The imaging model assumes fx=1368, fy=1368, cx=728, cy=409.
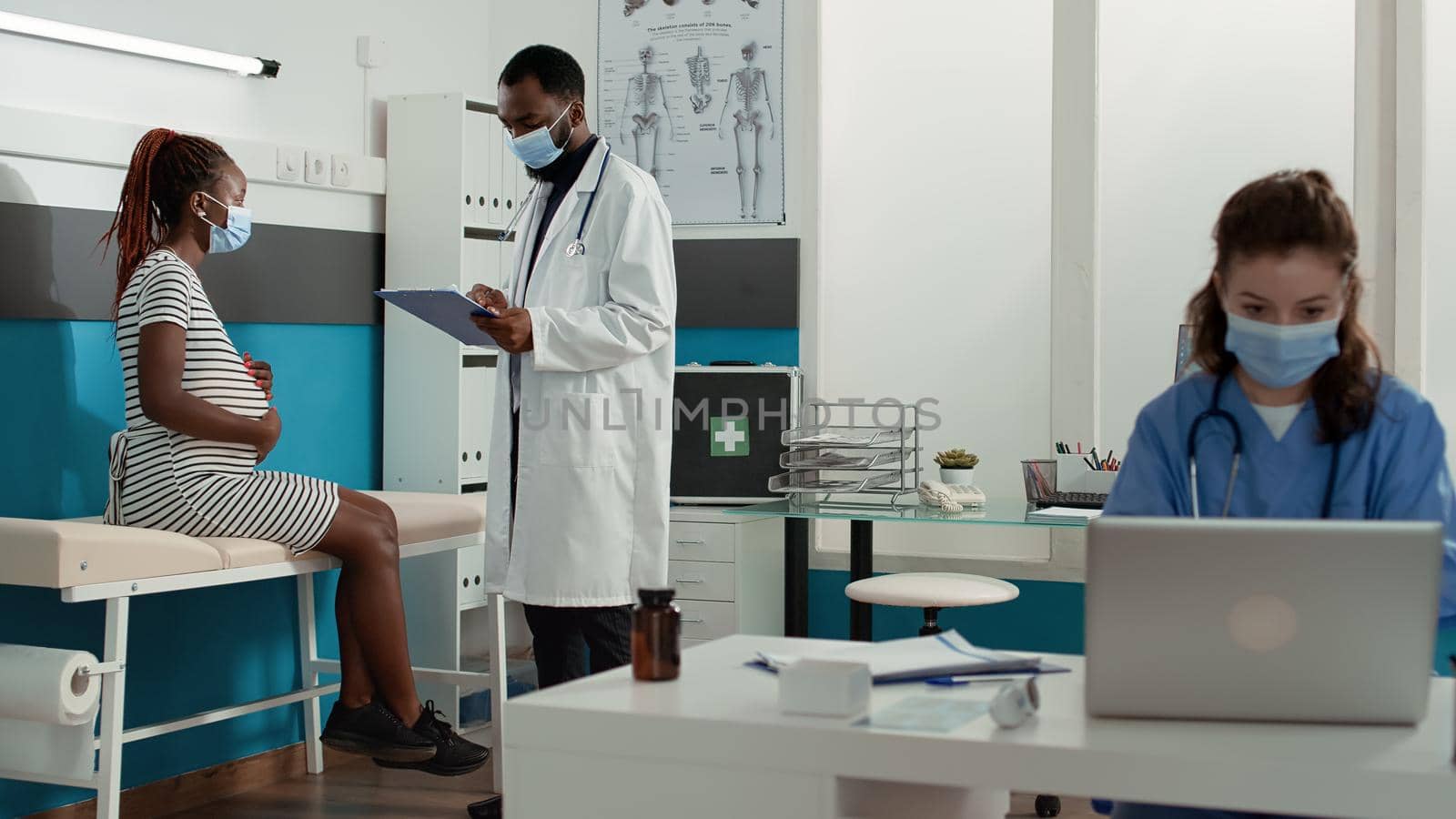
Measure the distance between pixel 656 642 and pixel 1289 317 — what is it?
0.78 m

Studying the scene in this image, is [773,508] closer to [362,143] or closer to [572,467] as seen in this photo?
[572,467]

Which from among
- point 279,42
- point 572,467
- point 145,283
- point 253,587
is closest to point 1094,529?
point 572,467

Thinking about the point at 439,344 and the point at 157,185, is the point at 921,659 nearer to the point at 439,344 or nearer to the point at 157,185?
the point at 157,185

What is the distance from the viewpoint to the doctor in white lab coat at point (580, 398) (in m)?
2.57

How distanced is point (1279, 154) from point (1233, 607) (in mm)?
2870

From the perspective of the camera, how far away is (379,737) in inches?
114

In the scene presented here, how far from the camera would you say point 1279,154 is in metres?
3.69

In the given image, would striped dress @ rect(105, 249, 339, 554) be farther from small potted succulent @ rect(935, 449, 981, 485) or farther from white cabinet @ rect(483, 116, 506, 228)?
small potted succulent @ rect(935, 449, 981, 485)

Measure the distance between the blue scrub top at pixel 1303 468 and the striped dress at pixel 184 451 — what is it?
1.86 m

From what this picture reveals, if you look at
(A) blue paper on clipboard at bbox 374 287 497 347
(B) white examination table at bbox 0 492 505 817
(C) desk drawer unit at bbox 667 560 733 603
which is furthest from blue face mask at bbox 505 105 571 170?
(C) desk drawer unit at bbox 667 560 733 603

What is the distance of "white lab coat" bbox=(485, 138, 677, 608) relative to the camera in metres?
2.57

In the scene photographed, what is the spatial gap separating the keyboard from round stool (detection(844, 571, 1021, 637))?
0.73 feet

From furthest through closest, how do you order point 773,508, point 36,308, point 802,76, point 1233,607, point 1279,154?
point 802,76 → point 1279,154 → point 773,508 → point 36,308 → point 1233,607

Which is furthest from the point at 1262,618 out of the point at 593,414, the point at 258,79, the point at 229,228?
the point at 258,79
